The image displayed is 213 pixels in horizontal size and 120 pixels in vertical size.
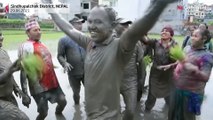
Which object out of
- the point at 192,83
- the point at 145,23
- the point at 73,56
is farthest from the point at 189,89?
the point at 73,56

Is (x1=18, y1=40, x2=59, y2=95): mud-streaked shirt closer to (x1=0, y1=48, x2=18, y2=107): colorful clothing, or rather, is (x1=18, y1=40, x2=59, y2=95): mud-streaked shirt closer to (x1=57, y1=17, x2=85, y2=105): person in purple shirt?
(x1=0, y1=48, x2=18, y2=107): colorful clothing

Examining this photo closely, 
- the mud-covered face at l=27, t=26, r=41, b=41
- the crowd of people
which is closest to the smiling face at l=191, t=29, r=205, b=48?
the crowd of people

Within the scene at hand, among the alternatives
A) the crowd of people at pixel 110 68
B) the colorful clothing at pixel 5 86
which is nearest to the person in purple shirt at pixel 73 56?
the crowd of people at pixel 110 68

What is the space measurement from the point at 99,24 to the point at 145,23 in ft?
1.71

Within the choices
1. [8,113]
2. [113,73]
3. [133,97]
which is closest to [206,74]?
[133,97]

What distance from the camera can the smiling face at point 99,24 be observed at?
2.48 meters

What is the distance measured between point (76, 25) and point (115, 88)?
12.8 feet

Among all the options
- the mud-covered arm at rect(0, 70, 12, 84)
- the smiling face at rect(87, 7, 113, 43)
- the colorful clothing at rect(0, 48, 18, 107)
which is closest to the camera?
the smiling face at rect(87, 7, 113, 43)

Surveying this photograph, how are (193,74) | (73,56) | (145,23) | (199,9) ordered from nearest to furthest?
(145,23) → (193,74) → (73,56) → (199,9)

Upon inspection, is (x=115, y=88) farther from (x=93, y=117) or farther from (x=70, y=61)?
(x=70, y=61)

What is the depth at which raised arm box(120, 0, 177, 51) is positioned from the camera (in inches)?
77.8

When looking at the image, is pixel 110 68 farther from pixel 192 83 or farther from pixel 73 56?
pixel 73 56

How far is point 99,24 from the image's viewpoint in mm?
2482

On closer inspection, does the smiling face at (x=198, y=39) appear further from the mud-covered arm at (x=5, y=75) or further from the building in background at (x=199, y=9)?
the building in background at (x=199, y=9)
